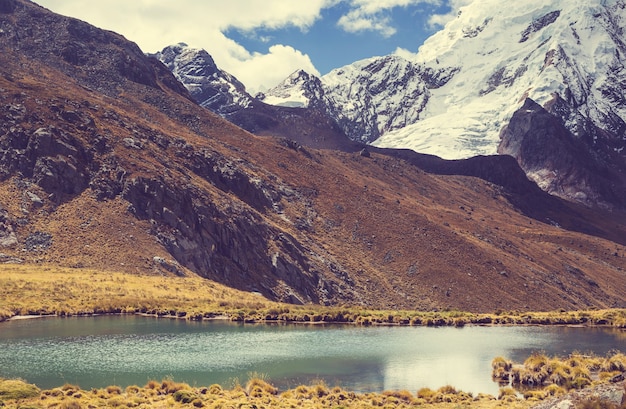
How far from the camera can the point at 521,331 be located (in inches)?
3873

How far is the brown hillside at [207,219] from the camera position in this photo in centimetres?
12875

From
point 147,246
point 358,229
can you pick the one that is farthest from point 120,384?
point 358,229

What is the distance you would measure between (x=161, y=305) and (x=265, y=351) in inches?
1352

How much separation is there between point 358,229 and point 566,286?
54716mm

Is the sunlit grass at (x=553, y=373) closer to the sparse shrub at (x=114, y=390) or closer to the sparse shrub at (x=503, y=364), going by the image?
the sparse shrub at (x=503, y=364)

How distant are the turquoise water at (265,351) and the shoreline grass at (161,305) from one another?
500 cm

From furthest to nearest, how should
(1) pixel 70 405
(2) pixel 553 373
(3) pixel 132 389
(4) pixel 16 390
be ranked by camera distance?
(2) pixel 553 373 → (3) pixel 132 389 → (4) pixel 16 390 → (1) pixel 70 405

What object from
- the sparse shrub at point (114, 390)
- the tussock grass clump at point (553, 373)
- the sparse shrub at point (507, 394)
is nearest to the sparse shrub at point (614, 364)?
the tussock grass clump at point (553, 373)

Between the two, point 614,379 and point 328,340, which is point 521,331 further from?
point 614,379

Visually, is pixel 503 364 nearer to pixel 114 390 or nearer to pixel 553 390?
pixel 553 390

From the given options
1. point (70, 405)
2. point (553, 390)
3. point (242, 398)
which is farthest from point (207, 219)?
point (70, 405)

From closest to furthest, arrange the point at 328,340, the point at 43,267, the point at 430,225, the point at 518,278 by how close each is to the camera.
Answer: the point at 328,340 < the point at 43,267 < the point at 518,278 < the point at 430,225

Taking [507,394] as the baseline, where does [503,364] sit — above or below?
above

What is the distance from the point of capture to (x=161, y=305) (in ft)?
336
